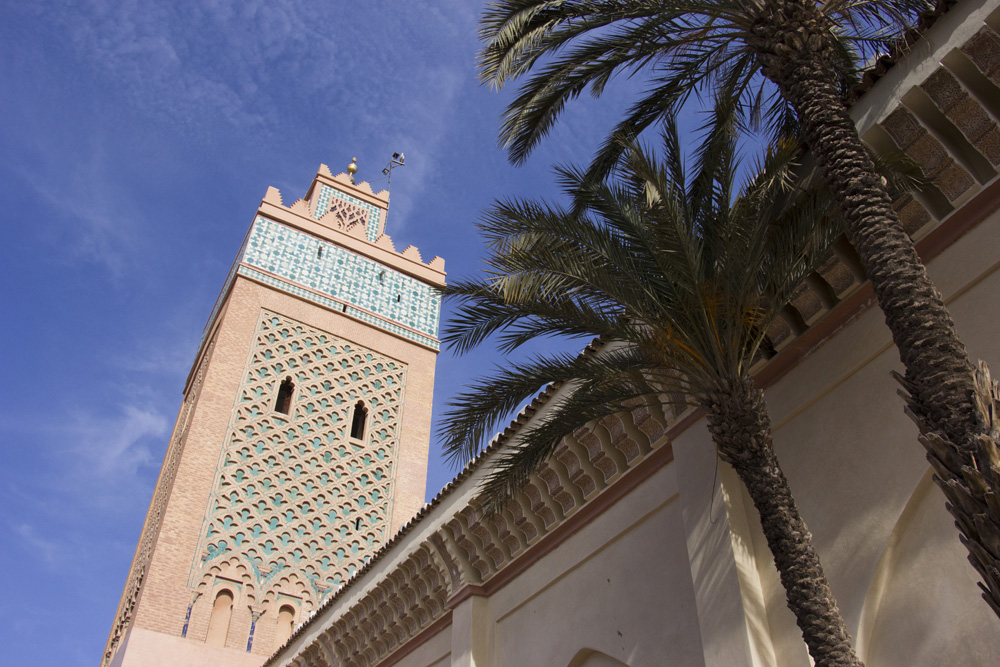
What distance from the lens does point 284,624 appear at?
11336 millimetres

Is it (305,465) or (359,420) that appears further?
(359,420)

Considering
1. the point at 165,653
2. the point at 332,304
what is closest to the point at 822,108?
the point at 165,653

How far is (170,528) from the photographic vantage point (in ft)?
36.9

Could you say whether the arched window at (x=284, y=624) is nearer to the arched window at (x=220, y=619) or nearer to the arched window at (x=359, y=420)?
the arched window at (x=220, y=619)

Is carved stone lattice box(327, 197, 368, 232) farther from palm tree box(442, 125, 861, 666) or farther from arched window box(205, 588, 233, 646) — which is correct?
palm tree box(442, 125, 861, 666)

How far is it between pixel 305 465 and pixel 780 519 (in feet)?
31.6

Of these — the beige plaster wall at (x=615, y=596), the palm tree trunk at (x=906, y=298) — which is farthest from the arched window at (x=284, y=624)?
the palm tree trunk at (x=906, y=298)

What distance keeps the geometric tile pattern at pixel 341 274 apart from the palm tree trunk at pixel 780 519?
35.3 feet

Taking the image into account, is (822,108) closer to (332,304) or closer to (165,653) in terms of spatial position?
(165,653)

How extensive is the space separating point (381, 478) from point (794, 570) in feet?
32.9

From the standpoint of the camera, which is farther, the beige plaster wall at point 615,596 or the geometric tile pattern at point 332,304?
the geometric tile pattern at point 332,304

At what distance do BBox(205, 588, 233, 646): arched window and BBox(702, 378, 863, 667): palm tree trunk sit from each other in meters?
8.33

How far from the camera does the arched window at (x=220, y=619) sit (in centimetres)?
1078

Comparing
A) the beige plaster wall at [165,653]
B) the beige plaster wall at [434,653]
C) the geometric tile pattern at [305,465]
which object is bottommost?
the beige plaster wall at [434,653]
